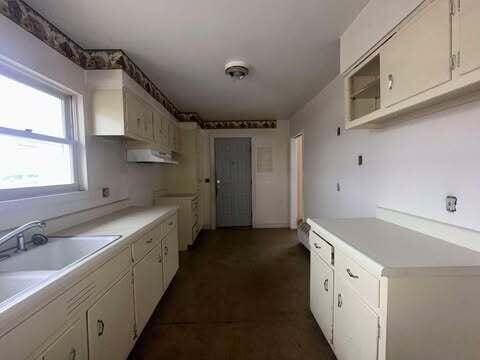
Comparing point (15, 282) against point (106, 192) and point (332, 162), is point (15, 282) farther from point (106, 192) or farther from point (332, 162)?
point (332, 162)

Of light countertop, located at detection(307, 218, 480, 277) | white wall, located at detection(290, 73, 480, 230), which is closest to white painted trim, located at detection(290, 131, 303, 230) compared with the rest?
white wall, located at detection(290, 73, 480, 230)

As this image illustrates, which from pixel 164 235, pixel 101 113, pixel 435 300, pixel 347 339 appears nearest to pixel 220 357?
pixel 347 339

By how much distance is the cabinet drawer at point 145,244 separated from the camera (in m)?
1.73

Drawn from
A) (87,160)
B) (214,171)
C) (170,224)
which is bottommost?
(170,224)

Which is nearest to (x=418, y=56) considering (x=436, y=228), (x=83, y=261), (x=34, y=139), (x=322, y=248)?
(x=436, y=228)

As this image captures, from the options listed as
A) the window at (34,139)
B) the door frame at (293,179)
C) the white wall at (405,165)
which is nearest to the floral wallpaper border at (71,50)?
the window at (34,139)

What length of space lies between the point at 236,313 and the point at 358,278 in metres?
1.32

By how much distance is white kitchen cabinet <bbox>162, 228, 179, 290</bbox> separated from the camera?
2.37 metres

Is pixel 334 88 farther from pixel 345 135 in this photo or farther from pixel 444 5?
pixel 444 5

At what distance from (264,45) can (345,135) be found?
1255 mm

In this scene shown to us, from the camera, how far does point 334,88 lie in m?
2.77

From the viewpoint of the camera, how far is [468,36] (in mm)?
914

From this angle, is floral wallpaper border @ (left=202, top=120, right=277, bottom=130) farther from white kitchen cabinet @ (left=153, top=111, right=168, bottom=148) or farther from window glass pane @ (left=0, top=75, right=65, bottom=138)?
window glass pane @ (left=0, top=75, right=65, bottom=138)

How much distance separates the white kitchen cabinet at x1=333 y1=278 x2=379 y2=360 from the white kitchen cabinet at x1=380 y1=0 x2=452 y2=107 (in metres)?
1.12
